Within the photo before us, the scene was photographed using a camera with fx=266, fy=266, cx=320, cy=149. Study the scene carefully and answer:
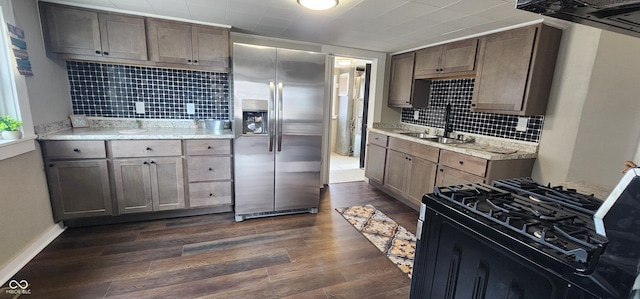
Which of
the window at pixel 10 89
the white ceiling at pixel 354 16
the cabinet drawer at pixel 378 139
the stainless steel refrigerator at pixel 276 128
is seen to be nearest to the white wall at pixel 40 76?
the window at pixel 10 89

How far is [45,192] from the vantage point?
233 cm

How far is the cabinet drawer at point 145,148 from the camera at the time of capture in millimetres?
2500

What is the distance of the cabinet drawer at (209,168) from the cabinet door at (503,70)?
9.09ft

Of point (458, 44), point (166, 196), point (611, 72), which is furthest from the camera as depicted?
point (458, 44)

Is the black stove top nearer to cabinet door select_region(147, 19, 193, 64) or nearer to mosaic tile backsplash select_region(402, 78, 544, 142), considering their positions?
mosaic tile backsplash select_region(402, 78, 544, 142)

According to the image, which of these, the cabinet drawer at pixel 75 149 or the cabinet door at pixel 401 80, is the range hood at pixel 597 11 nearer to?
the cabinet door at pixel 401 80

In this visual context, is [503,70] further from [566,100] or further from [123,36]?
[123,36]

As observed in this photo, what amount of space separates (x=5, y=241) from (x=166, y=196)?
108cm

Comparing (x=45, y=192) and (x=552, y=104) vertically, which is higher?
(x=552, y=104)

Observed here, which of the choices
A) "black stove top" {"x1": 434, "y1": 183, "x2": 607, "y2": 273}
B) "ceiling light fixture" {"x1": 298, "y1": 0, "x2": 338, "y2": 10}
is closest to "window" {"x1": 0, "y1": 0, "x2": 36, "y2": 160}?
"ceiling light fixture" {"x1": 298, "y1": 0, "x2": 338, "y2": 10}

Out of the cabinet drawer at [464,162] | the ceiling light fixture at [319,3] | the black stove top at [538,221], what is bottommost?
the cabinet drawer at [464,162]

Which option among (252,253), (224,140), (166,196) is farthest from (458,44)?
(166,196)

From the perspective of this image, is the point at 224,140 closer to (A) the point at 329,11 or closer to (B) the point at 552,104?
(A) the point at 329,11

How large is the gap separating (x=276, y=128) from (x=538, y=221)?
2255 mm
